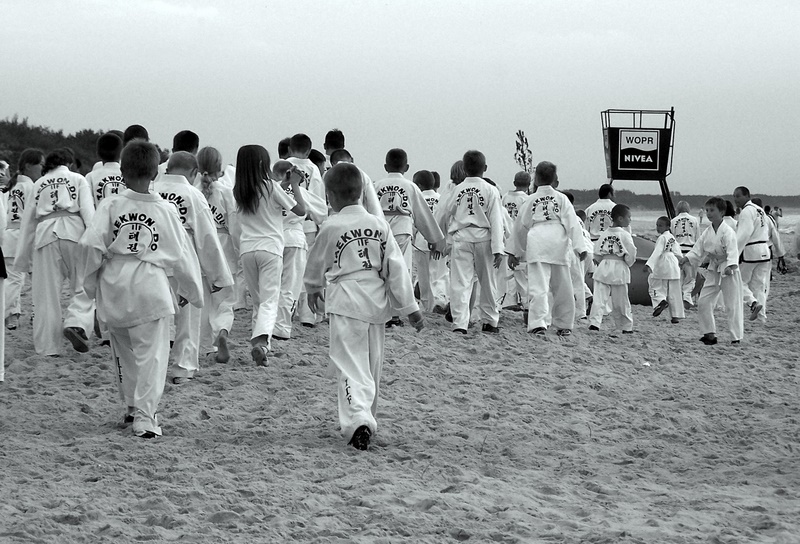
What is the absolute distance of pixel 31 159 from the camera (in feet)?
36.6

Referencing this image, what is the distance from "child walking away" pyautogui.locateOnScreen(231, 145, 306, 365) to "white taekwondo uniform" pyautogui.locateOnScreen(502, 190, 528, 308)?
546cm

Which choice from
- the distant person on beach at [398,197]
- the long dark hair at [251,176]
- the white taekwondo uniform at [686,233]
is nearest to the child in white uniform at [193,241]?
the long dark hair at [251,176]

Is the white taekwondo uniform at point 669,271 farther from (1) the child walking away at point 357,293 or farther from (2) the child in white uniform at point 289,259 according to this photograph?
(1) the child walking away at point 357,293

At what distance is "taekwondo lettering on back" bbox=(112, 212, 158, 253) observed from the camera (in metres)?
6.20

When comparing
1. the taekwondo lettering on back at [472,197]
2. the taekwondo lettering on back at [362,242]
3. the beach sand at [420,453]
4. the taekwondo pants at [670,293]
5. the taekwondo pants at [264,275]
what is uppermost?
the taekwondo lettering on back at [472,197]

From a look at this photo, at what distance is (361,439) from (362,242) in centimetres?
130

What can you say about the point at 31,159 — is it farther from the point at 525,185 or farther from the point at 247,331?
the point at 525,185

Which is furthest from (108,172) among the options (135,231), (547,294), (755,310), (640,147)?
(640,147)

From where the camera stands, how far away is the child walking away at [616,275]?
42.7 ft

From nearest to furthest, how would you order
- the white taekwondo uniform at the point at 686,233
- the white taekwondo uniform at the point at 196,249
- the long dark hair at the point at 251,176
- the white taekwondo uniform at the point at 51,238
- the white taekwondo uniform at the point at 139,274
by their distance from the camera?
the white taekwondo uniform at the point at 139,274 → the white taekwondo uniform at the point at 196,249 → the long dark hair at the point at 251,176 → the white taekwondo uniform at the point at 51,238 → the white taekwondo uniform at the point at 686,233

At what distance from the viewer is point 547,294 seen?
11.8 metres

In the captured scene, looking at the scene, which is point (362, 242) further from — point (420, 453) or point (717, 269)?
point (717, 269)

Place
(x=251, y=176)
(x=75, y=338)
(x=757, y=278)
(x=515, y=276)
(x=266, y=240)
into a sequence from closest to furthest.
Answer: (x=75, y=338), (x=251, y=176), (x=266, y=240), (x=515, y=276), (x=757, y=278)

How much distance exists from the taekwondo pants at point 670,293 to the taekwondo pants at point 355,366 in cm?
980
